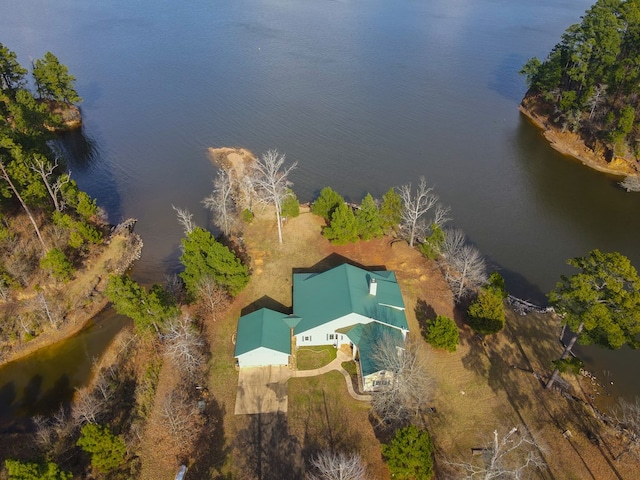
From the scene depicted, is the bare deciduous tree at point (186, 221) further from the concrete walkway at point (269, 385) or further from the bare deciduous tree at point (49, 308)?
the concrete walkway at point (269, 385)

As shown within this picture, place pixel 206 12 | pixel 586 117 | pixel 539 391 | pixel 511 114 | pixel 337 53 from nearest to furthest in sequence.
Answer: pixel 539 391
pixel 586 117
pixel 511 114
pixel 337 53
pixel 206 12

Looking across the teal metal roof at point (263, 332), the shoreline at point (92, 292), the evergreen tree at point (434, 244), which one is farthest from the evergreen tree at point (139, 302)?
the evergreen tree at point (434, 244)

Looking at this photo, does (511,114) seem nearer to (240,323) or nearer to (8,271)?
(240,323)

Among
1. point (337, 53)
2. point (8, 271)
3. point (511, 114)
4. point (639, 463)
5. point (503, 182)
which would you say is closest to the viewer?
point (639, 463)

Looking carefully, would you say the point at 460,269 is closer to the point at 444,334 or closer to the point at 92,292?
the point at 444,334

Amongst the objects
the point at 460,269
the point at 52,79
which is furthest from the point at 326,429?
the point at 52,79

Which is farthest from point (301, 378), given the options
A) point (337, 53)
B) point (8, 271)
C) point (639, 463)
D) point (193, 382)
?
point (337, 53)
